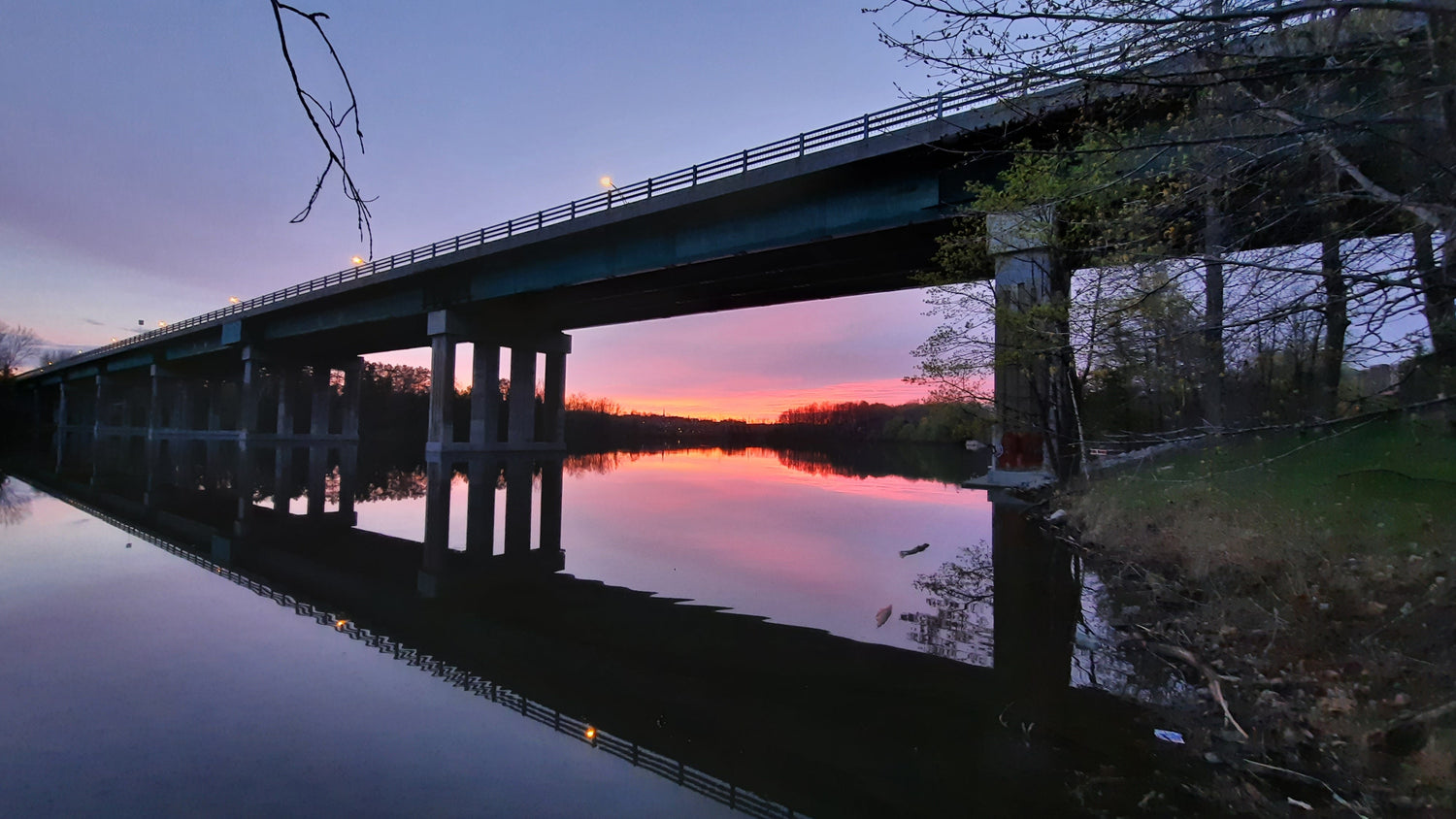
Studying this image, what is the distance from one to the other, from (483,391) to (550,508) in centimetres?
2900

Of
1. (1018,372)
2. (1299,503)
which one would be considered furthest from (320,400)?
(1299,503)

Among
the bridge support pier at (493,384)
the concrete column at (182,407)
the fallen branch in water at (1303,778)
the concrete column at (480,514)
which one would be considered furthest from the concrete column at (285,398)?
the fallen branch in water at (1303,778)

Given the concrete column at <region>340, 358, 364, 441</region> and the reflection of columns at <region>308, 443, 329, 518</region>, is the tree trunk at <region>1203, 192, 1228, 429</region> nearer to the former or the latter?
the reflection of columns at <region>308, 443, 329, 518</region>

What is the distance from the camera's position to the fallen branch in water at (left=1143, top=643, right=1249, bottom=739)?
500cm

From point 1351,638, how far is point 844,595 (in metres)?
5.27

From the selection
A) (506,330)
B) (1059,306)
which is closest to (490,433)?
(506,330)

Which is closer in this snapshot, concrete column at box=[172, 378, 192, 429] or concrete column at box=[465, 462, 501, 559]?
concrete column at box=[465, 462, 501, 559]

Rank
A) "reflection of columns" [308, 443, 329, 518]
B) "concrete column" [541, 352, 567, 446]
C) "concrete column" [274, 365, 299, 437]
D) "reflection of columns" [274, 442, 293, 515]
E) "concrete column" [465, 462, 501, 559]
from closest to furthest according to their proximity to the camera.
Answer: "concrete column" [465, 462, 501, 559] < "reflection of columns" [308, 443, 329, 518] < "reflection of columns" [274, 442, 293, 515] < "concrete column" [541, 352, 567, 446] < "concrete column" [274, 365, 299, 437]

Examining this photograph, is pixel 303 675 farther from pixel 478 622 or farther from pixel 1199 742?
pixel 1199 742

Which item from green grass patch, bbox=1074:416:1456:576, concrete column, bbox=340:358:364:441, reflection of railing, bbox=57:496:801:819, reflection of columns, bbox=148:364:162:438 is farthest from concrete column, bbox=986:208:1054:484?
reflection of columns, bbox=148:364:162:438

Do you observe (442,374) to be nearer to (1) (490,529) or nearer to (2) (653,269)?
(2) (653,269)

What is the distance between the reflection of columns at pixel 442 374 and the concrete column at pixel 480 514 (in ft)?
38.1

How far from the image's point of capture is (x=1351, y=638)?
5.81 m

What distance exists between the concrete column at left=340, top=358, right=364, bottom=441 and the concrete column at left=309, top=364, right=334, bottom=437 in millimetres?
1750
